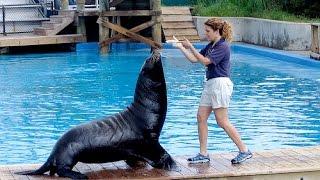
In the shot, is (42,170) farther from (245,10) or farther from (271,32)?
(245,10)

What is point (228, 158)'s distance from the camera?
27.5 ft

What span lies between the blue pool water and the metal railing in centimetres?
326

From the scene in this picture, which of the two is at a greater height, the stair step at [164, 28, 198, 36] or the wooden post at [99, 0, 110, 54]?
the wooden post at [99, 0, 110, 54]

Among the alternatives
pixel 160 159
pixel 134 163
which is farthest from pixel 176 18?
pixel 160 159

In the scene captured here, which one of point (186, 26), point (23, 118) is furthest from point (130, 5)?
point (23, 118)

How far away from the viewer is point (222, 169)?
7801 mm

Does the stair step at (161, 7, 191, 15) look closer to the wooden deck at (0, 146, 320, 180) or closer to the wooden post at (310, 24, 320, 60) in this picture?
the wooden post at (310, 24, 320, 60)

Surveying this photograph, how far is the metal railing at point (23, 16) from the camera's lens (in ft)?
89.4

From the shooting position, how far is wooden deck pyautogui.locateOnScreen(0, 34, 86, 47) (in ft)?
78.5

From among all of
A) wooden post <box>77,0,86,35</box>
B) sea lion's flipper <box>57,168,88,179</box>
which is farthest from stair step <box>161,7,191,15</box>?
sea lion's flipper <box>57,168,88,179</box>

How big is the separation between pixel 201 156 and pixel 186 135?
3.46 metres

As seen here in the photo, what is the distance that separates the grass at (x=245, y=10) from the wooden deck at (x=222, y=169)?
16.5 metres

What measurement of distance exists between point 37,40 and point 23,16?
393 centimetres

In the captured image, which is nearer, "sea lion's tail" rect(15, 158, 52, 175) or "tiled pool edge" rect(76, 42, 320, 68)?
"sea lion's tail" rect(15, 158, 52, 175)
